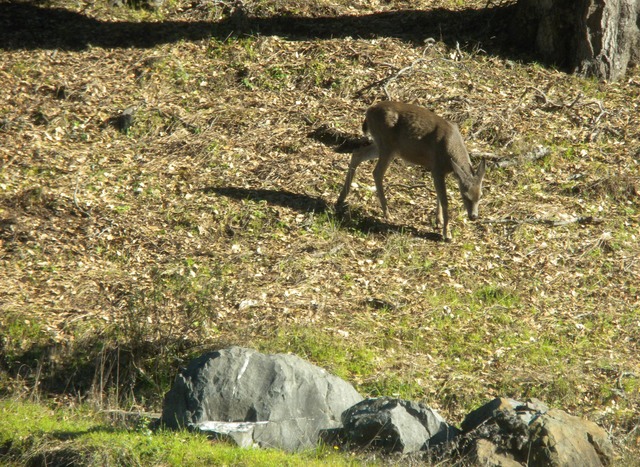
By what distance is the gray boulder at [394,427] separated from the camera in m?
6.95

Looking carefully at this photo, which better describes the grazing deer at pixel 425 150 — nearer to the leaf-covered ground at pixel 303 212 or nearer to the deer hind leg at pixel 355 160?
the deer hind leg at pixel 355 160

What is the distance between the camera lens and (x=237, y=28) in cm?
1514

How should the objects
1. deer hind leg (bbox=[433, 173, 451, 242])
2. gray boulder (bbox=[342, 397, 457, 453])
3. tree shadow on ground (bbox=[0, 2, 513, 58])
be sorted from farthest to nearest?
tree shadow on ground (bbox=[0, 2, 513, 58])
deer hind leg (bbox=[433, 173, 451, 242])
gray boulder (bbox=[342, 397, 457, 453])

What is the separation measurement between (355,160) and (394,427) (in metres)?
5.63

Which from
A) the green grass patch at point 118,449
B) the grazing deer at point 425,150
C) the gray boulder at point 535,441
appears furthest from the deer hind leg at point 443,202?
the green grass patch at point 118,449

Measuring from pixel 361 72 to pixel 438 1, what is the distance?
130 inches

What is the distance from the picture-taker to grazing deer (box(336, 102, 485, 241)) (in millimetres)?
11438

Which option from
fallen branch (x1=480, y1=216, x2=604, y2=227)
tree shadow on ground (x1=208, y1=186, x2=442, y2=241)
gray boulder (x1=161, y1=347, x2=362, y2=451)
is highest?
fallen branch (x1=480, y1=216, x2=604, y2=227)

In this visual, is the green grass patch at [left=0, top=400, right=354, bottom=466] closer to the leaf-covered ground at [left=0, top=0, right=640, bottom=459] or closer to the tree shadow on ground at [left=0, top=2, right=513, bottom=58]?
the leaf-covered ground at [left=0, top=0, right=640, bottom=459]

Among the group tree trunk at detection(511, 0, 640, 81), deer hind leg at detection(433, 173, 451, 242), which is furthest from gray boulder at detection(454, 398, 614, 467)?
tree trunk at detection(511, 0, 640, 81)

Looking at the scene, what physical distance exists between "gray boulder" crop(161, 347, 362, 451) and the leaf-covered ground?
4.60ft

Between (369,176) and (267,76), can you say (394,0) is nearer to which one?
(267,76)

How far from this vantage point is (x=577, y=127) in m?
13.4

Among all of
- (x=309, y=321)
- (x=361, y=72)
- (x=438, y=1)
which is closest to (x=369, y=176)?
(x=361, y=72)
